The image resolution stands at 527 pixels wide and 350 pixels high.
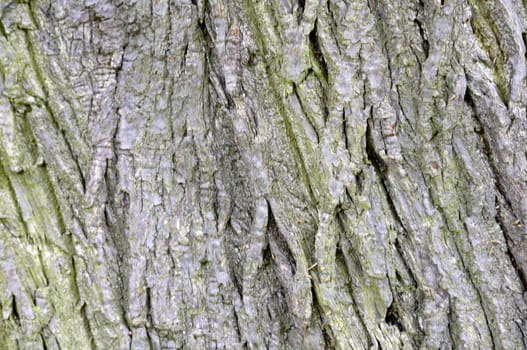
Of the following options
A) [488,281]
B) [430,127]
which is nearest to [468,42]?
[430,127]

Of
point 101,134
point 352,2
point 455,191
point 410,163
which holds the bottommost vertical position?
point 455,191

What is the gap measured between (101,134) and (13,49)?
336 mm

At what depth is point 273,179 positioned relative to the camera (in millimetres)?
1453

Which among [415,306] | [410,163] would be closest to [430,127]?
[410,163]

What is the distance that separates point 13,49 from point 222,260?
862mm

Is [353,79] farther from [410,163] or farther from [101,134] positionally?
[101,134]

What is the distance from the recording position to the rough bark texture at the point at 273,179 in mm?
1401

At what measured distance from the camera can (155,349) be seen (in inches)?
57.4

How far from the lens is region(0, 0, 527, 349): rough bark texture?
4.60ft

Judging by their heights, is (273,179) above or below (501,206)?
above

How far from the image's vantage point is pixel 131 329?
4.74ft

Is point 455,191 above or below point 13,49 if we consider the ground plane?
below

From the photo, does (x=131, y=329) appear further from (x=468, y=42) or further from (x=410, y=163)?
(x=468, y=42)

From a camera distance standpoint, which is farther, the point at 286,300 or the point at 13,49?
the point at 286,300
